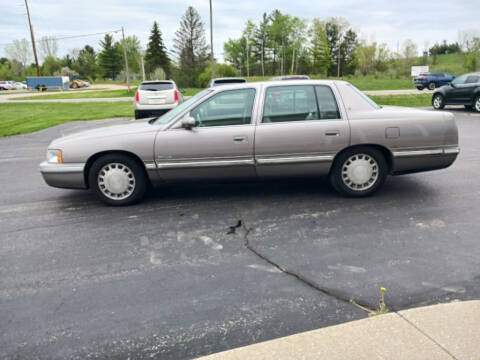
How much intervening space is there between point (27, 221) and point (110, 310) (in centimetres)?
254

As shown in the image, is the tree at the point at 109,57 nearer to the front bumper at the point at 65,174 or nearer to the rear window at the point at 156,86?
the rear window at the point at 156,86

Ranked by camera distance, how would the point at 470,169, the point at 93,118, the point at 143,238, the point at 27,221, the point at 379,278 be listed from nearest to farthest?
1. the point at 379,278
2. the point at 143,238
3. the point at 27,221
4. the point at 470,169
5. the point at 93,118

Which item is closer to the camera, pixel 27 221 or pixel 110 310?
pixel 110 310

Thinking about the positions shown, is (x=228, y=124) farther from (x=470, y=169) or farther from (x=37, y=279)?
(x=470, y=169)

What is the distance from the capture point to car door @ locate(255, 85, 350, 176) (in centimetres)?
514

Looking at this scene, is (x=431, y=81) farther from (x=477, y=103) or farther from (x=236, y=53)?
(x=236, y=53)

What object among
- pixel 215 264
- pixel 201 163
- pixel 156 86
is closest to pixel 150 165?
pixel 201 163

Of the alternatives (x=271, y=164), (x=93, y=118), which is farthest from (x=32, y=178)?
(x=93, y=118)

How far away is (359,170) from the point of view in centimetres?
531

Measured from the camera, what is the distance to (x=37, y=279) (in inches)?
135

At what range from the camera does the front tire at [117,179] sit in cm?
523

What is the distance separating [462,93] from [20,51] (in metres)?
110

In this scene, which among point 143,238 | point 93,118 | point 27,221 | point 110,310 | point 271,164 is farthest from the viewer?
point 93,118

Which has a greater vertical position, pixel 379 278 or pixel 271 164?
pixel 271 164
